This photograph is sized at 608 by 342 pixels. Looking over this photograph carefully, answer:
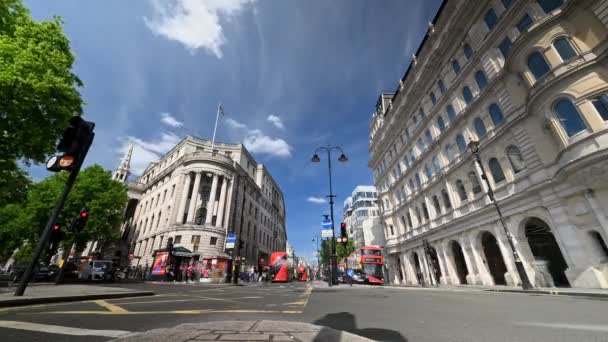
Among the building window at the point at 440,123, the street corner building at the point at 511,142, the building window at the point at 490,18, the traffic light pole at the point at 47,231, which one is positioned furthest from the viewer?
the building window at the point at 440,123

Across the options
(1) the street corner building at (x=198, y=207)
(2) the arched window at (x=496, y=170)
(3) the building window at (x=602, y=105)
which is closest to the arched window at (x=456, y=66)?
(2) the arched window at (x=496, y=170)

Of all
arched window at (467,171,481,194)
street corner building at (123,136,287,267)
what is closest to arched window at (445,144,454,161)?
arched window at (467,171,481,194)

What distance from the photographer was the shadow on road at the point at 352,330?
2.94 meters

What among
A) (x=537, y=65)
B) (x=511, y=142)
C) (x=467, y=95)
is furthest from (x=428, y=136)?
(x=537, y=65)

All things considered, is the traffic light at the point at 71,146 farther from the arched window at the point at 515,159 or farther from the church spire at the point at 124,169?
the church spire at the point at 124,169

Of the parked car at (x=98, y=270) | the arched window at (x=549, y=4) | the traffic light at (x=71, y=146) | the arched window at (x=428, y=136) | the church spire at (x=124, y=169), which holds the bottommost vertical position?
the parked car at (x=98, y=270)

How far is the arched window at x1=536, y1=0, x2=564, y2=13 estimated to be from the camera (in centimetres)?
1413

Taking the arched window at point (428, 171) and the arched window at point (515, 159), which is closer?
the arched window at point (515, 159)

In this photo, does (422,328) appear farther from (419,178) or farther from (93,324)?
(419,178)

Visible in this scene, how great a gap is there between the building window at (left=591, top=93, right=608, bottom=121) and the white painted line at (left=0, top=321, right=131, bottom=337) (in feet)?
63.8

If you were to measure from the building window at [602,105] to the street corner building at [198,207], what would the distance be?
34.0 m

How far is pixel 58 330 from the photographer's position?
3016mm

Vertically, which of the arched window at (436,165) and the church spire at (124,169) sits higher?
the church spire at (124,169)

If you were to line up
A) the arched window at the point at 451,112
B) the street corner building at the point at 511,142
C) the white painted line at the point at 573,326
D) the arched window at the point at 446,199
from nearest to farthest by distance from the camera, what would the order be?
the white painted line at the point at 573,326
the street corner building at the point at 511,142
the arched window at the point at 451,112
the arched window at the point at 446,199
